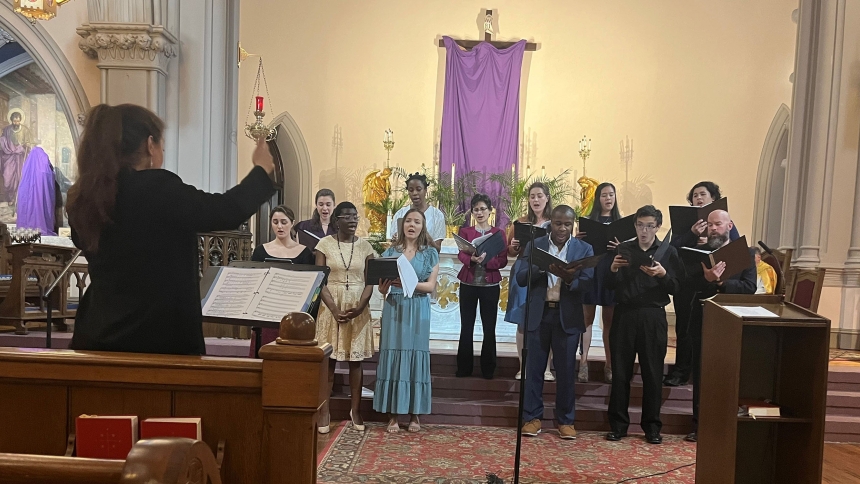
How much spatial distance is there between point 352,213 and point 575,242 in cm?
161

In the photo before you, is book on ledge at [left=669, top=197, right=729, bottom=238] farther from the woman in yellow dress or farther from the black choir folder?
the woman in yellow dress

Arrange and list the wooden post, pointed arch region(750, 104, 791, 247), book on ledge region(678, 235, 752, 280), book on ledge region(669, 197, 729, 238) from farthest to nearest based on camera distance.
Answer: pointed arch region(750, 104, 791, 247)
book on ledge region(669, 197, 729, 238)
book on ledge region(678, 235, 752, 280)
the wooden post

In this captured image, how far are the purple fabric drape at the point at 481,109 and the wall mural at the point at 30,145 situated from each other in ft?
17.2

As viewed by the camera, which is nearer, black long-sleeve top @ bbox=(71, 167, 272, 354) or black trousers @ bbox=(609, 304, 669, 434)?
black long-sleeve top @ bbox=(71, 167, 272, 354)

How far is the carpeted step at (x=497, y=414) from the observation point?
16.9 ft

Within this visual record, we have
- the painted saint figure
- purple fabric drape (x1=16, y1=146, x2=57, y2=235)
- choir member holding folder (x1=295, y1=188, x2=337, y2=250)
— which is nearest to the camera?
choir member holding folder (x1=295, y1=188, x2=337, y2=250)

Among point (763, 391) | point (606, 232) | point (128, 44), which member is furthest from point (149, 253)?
point (128, 44)

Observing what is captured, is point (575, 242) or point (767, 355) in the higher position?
point (575, 242)

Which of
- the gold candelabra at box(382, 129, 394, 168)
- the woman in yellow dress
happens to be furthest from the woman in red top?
the gold candelabra at box(382, 129, 394, 168)

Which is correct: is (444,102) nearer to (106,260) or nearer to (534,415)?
(534,415)

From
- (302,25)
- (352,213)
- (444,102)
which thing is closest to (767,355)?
(352,213)

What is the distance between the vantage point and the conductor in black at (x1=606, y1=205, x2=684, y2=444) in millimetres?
4723

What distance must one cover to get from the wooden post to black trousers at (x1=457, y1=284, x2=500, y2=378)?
3.74 m

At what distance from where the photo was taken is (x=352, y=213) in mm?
4906
